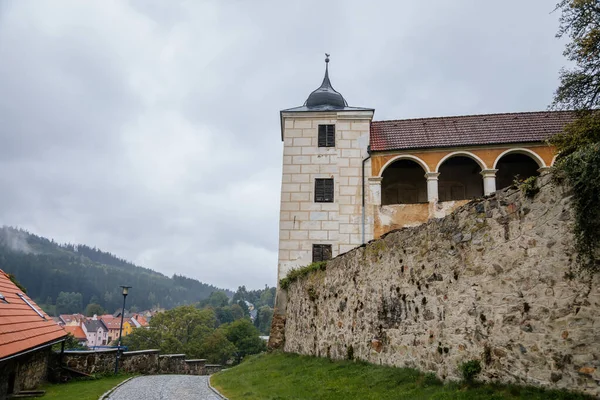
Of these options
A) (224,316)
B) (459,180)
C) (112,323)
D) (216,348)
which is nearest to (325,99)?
(459,180)

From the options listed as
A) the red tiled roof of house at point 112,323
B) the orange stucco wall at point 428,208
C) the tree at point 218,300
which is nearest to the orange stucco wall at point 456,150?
the orange stucco wall at point 428,208

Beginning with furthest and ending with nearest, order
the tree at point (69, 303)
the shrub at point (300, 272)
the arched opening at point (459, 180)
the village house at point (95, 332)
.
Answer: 1. the tree at point (69, 303)
2. the village house at point (95, 332)
3. the arched opening at point (459, 180)
4. the shrub at point (300, 272)

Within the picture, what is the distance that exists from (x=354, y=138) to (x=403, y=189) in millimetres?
3752

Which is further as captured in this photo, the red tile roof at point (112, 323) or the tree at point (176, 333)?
the red tile roof at point (112, 323)

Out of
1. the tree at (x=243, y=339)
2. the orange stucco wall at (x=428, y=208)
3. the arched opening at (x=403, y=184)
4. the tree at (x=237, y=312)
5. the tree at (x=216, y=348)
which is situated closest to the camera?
the orange stucco wall at (x=428, y=208)

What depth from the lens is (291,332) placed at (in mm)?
17109

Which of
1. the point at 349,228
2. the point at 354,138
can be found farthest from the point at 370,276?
the point at 354,138

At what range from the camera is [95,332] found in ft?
410

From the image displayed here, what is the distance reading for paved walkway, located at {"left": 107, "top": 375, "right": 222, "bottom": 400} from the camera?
1168 cm

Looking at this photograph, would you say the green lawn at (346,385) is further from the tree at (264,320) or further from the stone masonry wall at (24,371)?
the tree at (264,320)

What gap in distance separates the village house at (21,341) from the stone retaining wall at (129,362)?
1270mm

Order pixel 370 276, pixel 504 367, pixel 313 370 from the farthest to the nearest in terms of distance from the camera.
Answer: pixel 313 370
pixel 370 276
pixel 504 367

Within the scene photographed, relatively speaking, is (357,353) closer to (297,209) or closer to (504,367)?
(504,367)

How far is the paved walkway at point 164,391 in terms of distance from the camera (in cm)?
1168
